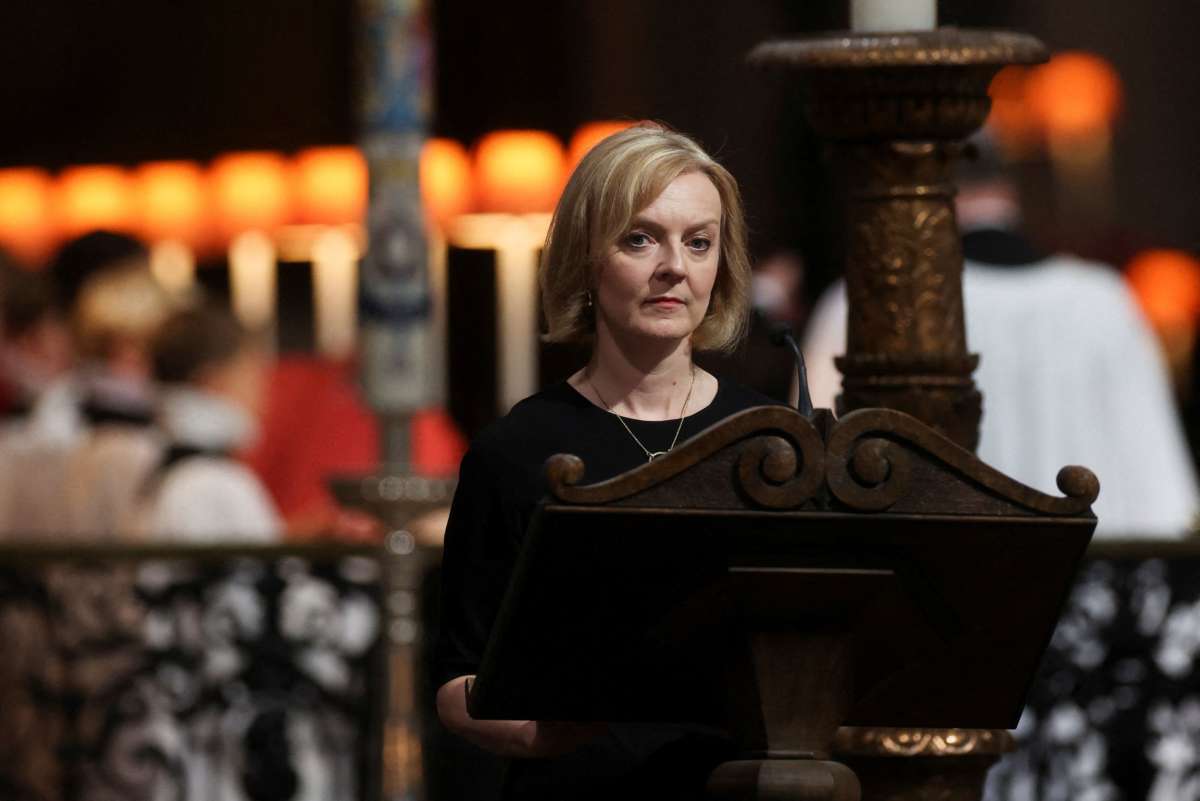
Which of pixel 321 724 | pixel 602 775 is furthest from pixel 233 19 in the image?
pixel 602 775

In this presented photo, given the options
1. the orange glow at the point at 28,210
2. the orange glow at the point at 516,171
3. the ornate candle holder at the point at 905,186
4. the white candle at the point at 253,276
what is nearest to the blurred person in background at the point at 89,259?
the orange glow at the point at 516,171

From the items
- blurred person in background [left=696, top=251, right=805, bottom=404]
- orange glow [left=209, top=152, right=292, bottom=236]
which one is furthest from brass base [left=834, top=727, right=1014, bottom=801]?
orange glow [left=209, top=152, right=292, bottom=236]

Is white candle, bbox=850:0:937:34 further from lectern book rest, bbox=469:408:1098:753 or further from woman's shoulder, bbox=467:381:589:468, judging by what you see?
lectern book rest, bbox=469:408:1098:753

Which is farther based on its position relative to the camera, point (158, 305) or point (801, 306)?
point (801, 306)

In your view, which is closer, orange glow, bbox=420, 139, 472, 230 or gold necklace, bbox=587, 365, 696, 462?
gold necklace, bbox=587, 365, 696, 462

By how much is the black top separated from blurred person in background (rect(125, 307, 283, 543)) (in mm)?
4601

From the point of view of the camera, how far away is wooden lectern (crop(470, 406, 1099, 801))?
3031 mm

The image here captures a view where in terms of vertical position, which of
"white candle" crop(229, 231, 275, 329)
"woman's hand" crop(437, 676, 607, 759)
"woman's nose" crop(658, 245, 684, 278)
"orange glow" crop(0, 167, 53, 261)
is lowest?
"white candle" crop(229, 231, 275, 329)

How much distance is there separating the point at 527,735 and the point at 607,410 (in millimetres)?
372

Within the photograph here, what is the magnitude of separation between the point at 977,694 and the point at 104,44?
13.0m

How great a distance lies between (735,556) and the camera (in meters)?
3.06

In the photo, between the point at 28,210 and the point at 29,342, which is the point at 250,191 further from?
the point at 29,342

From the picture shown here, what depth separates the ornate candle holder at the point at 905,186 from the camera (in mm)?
4219

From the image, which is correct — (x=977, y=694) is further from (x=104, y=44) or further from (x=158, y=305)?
(x=104, y=44)
